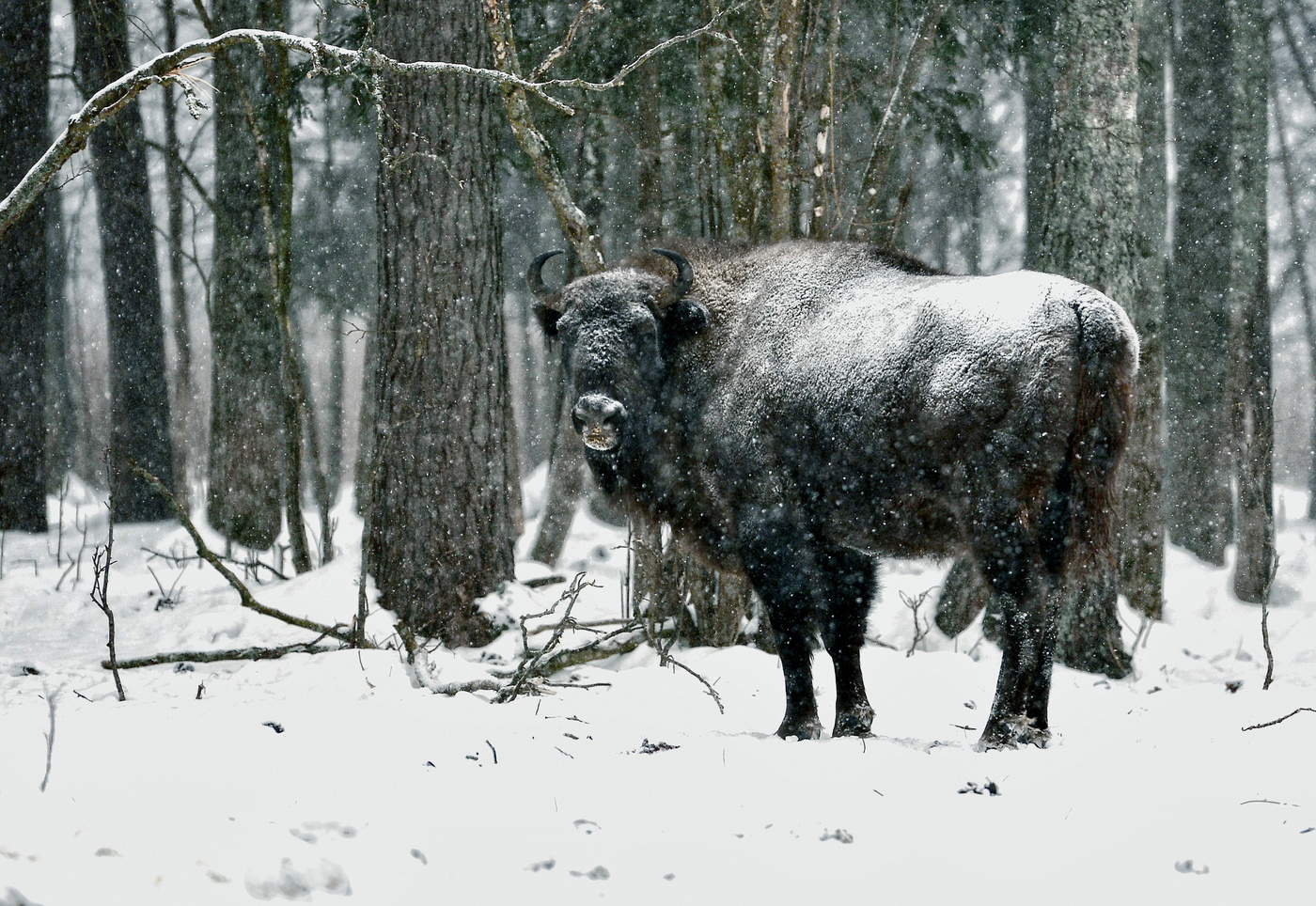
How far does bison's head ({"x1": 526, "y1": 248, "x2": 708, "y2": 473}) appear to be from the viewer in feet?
15.5

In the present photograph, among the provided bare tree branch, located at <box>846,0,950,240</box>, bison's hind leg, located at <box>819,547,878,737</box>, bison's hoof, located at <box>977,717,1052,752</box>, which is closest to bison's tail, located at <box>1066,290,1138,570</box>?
bison's hoof, located at <box>977,717,1052,752</box>

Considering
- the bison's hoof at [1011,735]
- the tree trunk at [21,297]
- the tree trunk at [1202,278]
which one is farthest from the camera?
the tree trunk at [1202,278]

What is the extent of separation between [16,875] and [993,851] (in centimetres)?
213

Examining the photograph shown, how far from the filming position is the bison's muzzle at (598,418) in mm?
4668

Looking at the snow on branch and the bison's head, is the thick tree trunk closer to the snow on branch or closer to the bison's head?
the snow on branch

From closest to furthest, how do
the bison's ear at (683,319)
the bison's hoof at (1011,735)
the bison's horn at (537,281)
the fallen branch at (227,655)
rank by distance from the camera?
the bison's hoof at (1011,735), the bison's ear at (683,319), the fallen branch at (227,655), the bison's horn at (537,281)

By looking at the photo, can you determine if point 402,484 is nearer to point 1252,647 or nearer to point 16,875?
point 16,875

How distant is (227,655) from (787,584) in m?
2.84

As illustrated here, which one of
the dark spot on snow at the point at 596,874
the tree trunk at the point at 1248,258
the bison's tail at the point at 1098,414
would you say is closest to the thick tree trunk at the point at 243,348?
the bison's tail at the point at 1098,414

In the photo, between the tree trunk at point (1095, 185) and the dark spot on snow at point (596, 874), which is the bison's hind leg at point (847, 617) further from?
the dark spot on snow at point (596, 874)

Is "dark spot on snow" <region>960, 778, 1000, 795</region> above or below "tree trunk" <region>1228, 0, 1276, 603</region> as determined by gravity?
below

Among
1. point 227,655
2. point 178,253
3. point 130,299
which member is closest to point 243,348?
point 130,299

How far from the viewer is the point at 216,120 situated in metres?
11.2

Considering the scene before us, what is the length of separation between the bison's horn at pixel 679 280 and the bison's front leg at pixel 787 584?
1.15 m
